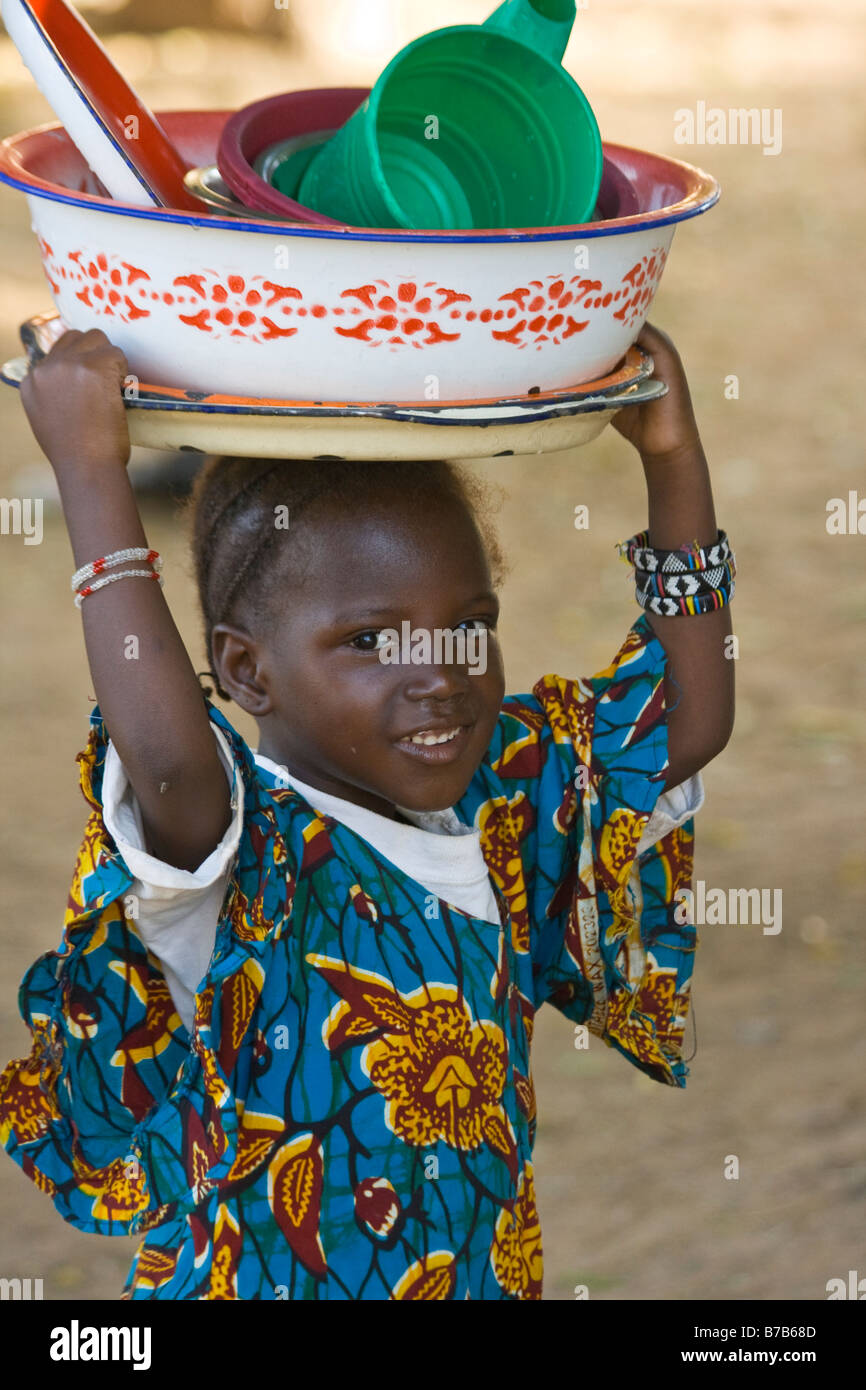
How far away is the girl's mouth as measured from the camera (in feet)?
5.37

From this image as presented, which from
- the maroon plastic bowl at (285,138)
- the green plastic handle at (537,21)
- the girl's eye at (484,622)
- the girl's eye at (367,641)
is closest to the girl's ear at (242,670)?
the girl's eye at (367,641)

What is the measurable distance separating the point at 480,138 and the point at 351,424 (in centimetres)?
43

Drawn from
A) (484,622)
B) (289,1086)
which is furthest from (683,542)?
(289,1086)

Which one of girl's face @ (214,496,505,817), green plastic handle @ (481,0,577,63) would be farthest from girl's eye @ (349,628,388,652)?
green plastic handle @ (481,0,577,63)

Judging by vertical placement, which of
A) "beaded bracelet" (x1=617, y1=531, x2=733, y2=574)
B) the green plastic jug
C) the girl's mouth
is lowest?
the girl's mouth

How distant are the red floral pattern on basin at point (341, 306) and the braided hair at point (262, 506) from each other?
259 mm

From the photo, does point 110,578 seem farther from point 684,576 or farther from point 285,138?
point 684,576

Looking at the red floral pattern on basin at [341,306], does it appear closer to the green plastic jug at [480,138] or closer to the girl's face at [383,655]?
the green plastic jug at [480,138]

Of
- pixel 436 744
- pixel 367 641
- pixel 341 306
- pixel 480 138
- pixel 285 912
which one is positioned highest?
pixel 480 138

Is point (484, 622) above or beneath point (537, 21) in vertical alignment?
beneath

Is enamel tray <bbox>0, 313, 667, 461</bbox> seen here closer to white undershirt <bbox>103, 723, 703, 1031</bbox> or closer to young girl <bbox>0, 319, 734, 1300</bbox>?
young girl <bbox>0, 319, 734, 1300</bbox>

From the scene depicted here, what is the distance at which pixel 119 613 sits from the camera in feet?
4.66

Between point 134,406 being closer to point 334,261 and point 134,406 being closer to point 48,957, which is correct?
point 334,261
